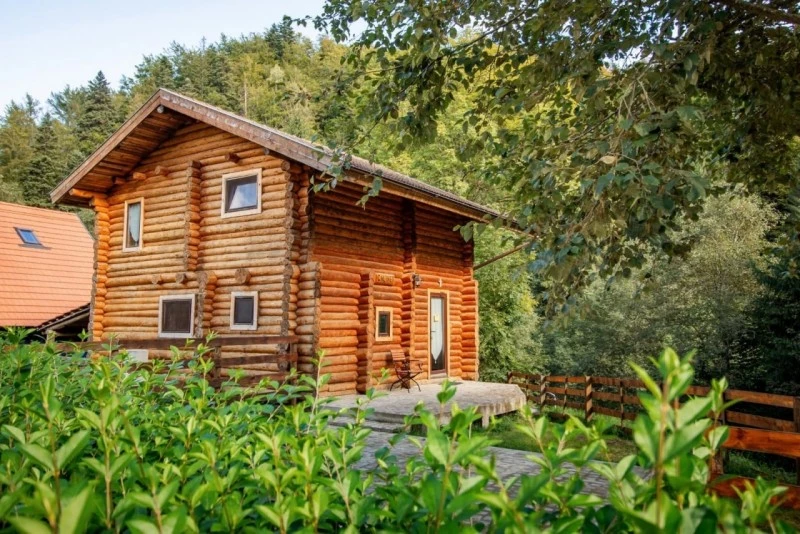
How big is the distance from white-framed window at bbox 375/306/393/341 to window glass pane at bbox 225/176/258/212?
3.74 meters

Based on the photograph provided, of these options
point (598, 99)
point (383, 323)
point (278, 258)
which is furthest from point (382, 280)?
point (598, 99)

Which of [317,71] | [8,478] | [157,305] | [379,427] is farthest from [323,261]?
[317,71]

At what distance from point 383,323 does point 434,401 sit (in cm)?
259

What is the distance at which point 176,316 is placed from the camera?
43.4 feet

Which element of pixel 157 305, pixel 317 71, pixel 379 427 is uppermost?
pixel 317 71

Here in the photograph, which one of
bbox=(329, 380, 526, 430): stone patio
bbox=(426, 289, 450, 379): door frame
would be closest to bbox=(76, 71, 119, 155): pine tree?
bbox=(426, 289, 450, 379): door frame

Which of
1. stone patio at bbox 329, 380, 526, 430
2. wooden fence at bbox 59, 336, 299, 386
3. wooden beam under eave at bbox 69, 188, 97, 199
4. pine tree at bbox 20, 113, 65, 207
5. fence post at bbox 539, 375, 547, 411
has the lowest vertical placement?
fence post at bbox 539, 375, 547, 411

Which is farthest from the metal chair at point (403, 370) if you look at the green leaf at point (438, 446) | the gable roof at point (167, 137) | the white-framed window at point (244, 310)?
the green leaf at point (438, 446)

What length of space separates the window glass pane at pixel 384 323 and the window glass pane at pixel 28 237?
55.9ft

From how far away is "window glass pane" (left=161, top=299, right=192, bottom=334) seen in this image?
13.0m

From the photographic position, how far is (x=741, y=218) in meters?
21.0

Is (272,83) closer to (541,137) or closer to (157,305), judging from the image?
(541,137)

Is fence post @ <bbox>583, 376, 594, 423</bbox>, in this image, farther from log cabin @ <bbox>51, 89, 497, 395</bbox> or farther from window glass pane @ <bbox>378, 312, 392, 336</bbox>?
window glass pane @ <bbox>378, 312, 392, 336</bbox>

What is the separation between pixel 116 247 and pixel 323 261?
671 cm
